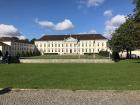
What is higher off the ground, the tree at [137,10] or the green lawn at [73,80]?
the tree at [137,10]

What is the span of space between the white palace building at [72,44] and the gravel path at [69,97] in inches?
5311

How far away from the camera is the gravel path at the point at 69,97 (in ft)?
29.5

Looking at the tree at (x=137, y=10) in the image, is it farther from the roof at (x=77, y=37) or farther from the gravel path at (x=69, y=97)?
the roof at (x=77, y=37)

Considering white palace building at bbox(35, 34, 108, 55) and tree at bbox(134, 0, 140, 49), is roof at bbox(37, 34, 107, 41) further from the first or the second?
tree at bbox(134, 0, 140, 49)

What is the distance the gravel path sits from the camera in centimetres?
898

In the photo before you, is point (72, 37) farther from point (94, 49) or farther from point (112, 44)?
point (112, 44)

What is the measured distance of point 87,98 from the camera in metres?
9.65

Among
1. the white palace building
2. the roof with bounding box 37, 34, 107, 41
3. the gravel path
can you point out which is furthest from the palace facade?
the gravel path

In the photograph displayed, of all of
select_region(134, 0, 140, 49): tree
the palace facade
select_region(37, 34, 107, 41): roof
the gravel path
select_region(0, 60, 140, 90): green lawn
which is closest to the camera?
the gravel path

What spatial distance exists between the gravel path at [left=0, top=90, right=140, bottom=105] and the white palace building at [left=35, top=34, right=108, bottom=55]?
134901mm

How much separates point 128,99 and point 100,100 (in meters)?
1.02

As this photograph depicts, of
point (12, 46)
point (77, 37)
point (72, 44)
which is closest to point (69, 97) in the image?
point (12, 46)

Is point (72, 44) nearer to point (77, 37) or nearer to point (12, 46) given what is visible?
point (77, 37)

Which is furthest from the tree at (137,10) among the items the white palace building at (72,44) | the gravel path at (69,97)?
the white palace building at (72,44)
